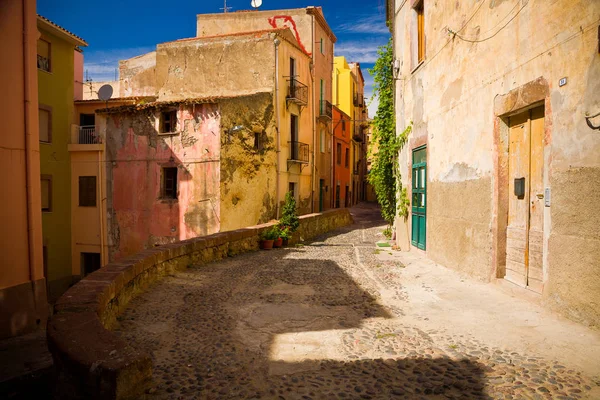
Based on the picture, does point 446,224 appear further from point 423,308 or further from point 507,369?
point 507,369

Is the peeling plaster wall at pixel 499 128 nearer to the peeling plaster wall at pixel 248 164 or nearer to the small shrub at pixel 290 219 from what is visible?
the small shrub at pixel 290 219

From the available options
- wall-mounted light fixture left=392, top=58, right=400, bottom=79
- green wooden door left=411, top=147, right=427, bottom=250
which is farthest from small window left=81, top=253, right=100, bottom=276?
wall-mounted light fixture left=392, top=58, right=400, bottom=79

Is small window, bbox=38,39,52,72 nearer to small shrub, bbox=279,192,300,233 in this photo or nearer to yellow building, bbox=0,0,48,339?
yellow building, bbox=0,0,48,339

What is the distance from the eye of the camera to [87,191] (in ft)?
66.1

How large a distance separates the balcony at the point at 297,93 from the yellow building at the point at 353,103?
11.4 meters

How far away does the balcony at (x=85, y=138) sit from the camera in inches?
779

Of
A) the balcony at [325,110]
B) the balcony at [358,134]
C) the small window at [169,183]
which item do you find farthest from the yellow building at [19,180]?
the balcony at [358,134]

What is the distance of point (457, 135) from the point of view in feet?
23.0

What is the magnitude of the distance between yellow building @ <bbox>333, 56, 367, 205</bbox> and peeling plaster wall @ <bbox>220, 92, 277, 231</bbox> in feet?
50.1

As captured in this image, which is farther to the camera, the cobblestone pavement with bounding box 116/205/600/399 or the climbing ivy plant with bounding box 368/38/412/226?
the climbing ivy plant with bounding box 368/38/412/226

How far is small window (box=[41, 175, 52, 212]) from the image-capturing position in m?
19.2

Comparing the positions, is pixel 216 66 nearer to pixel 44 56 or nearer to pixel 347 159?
pixel 44 56

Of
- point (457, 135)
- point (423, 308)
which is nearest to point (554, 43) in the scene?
point (457, 135)

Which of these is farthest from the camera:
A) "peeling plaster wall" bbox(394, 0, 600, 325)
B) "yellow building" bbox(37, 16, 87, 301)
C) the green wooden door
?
"yellow building" bbox(37, 16, 87, 301)
